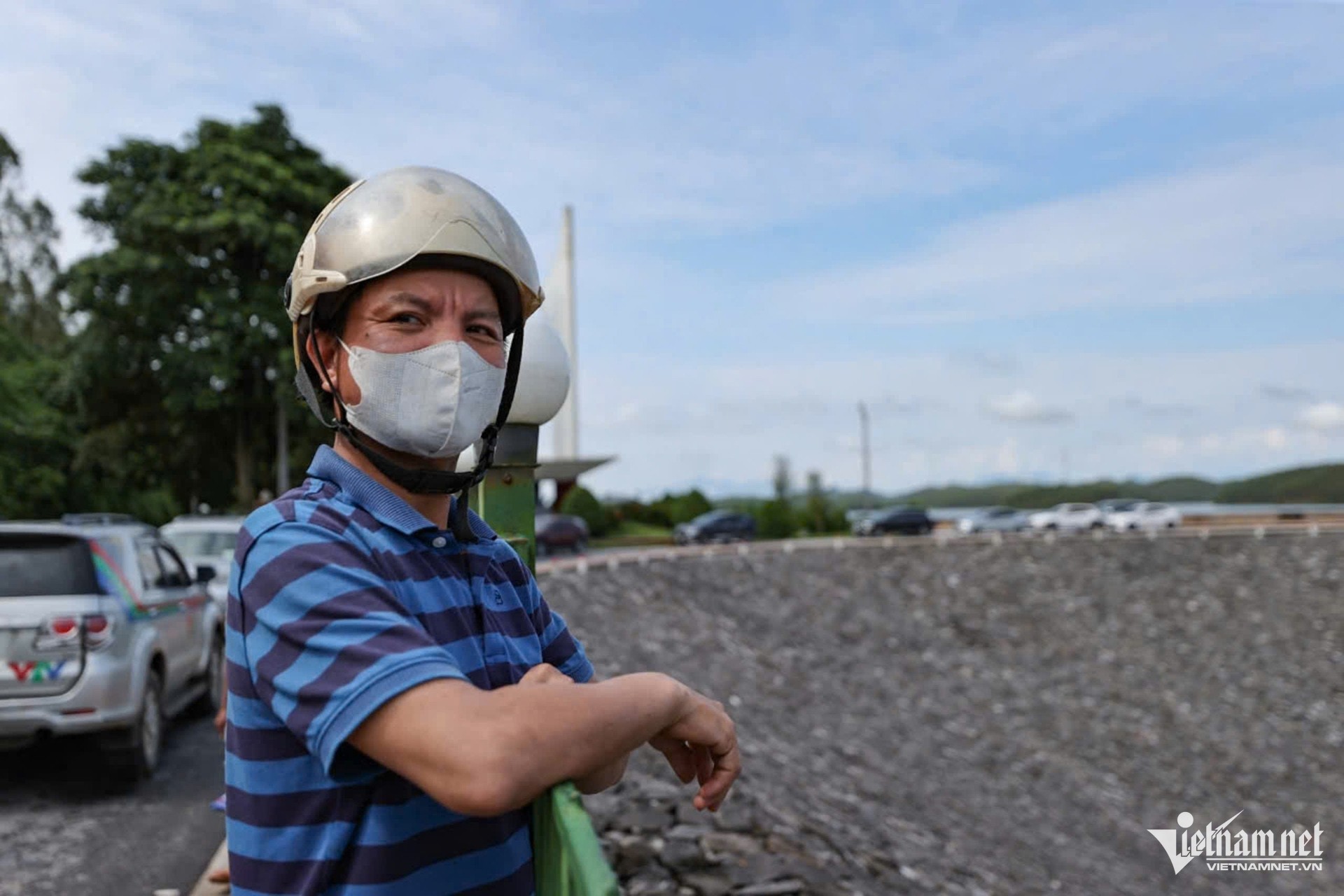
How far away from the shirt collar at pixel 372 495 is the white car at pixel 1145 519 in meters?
46.8

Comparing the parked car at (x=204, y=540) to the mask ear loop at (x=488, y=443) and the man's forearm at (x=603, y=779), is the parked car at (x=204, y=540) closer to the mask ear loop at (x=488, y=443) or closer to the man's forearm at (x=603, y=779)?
the mask ear loop at (x=488, y=443)

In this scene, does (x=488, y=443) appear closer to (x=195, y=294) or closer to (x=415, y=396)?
(x=415, y=396)

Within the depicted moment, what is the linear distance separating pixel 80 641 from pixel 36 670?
0.93 ft

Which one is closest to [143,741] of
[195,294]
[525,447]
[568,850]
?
[525,447]

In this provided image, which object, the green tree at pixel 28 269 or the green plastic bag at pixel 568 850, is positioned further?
the green tree at pixel 28 269

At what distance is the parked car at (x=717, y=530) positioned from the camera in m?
41.1

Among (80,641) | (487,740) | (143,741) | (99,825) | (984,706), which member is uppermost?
(487,740)

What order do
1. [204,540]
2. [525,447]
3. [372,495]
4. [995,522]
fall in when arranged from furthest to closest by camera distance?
[995,522]
[204,540]
[525,447]
[372,495]

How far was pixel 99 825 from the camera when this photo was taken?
22.5 ft

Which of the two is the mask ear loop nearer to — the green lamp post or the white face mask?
the white face mask

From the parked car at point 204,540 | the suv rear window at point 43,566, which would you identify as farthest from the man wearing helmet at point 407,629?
the parked car at point 204,540

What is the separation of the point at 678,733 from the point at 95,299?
33.8 metres

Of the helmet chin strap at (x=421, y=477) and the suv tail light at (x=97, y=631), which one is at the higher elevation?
the helmet chin strap at (x=421, y=477)

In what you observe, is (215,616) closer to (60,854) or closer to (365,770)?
(60,854)
